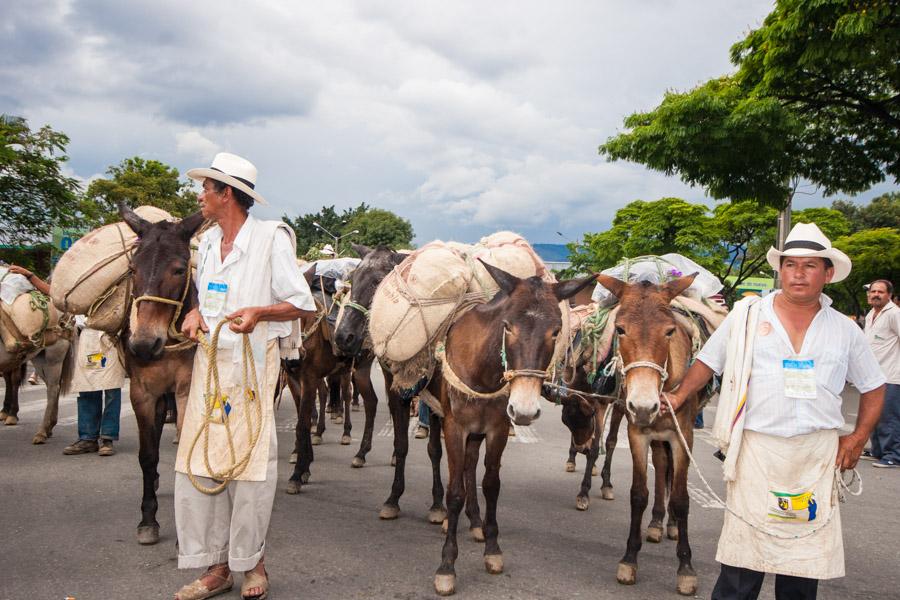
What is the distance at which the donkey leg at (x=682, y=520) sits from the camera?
14.2 feet

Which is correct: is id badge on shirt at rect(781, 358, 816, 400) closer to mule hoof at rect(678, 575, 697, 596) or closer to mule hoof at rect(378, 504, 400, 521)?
mule hoof at rect(678, 575, 697, 596)

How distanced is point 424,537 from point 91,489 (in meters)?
3.36

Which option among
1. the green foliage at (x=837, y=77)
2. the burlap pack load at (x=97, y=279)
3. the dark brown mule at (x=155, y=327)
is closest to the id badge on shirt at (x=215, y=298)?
the dark brown mule at (x=155, y=327)

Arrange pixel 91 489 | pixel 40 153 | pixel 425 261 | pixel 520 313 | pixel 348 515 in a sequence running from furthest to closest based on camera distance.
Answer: pixel 40 153
pixel 91 489
pixel 348 515
pixel 425 261
pixel 520 313

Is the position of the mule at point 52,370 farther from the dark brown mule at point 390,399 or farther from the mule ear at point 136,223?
the mule ear at point 136,223

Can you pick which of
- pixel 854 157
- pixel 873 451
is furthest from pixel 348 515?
pixel 854 157

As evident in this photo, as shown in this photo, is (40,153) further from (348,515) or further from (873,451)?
(873,451)

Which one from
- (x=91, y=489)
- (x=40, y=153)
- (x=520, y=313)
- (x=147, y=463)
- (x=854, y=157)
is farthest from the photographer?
(x=40, y=153)

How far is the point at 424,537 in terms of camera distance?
527 cm

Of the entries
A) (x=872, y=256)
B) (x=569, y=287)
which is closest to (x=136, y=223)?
(x=569, y=287)

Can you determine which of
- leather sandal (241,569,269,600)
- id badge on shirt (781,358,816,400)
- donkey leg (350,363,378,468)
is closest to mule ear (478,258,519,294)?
id badge on shirt (781,358,816,400)

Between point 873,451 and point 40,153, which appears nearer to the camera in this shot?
point 873,451

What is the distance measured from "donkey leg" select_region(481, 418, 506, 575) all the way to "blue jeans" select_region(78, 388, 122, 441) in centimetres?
518

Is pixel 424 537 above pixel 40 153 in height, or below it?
below
